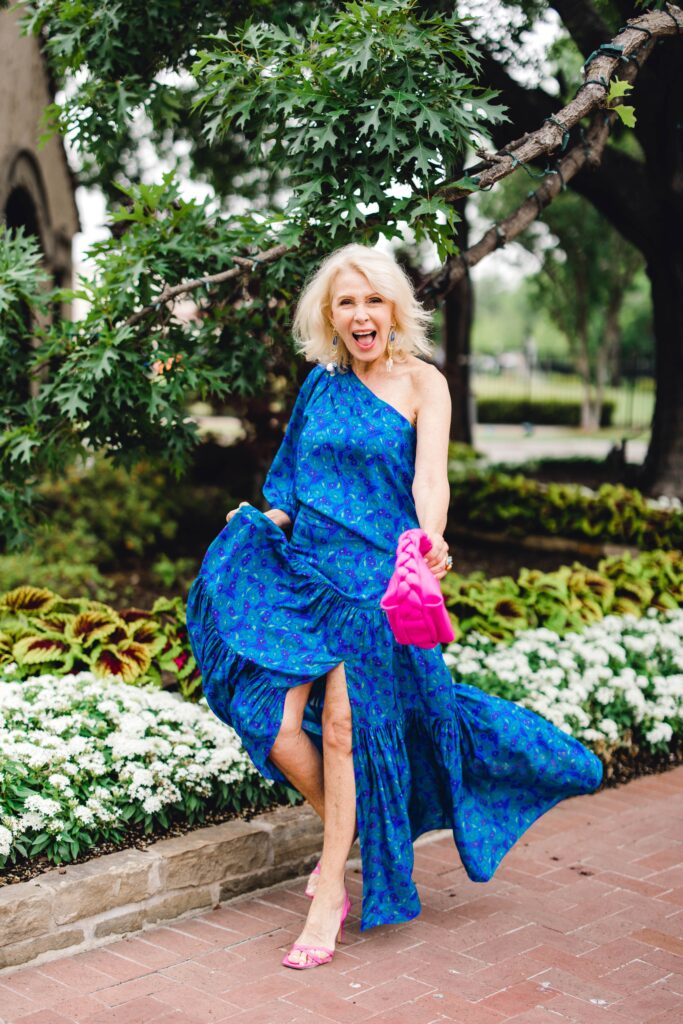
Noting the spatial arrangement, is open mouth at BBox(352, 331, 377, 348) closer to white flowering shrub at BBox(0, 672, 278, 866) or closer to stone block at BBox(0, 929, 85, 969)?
white flowering shrub at BBox(0, 672, 278, 866)

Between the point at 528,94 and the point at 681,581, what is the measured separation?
3387 mm

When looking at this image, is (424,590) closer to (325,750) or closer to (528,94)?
(325,750)

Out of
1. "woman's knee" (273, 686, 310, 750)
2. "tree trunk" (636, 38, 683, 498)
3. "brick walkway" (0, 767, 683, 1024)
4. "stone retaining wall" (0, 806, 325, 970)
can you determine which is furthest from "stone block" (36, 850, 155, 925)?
"tree trunk" (636, 38, 683, 498)

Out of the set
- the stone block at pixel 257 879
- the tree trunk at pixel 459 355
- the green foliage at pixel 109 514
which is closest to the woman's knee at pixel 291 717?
the stone block at pixel 257 879

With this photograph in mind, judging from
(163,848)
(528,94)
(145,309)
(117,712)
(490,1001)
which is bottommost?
(490,1001)

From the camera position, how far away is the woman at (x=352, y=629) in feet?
10.8

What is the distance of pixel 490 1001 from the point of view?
3033 millimetres

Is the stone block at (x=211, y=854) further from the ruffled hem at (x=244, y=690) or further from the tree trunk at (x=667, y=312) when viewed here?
the tree trunk at (x=667, y=312)

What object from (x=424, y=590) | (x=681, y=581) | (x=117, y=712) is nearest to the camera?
(x=424, y=590)

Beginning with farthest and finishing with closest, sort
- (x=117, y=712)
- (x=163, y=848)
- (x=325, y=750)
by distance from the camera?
(x=117, y=712), (x=163, y=848), (x=325, y=750)

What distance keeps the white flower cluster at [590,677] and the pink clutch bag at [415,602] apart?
1873 mm

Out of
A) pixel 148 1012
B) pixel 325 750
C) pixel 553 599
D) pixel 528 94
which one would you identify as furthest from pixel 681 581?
pixel 148 1012

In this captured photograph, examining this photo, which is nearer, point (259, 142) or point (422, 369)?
point (422, 369)

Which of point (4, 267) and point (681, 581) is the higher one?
point (4, 267)
